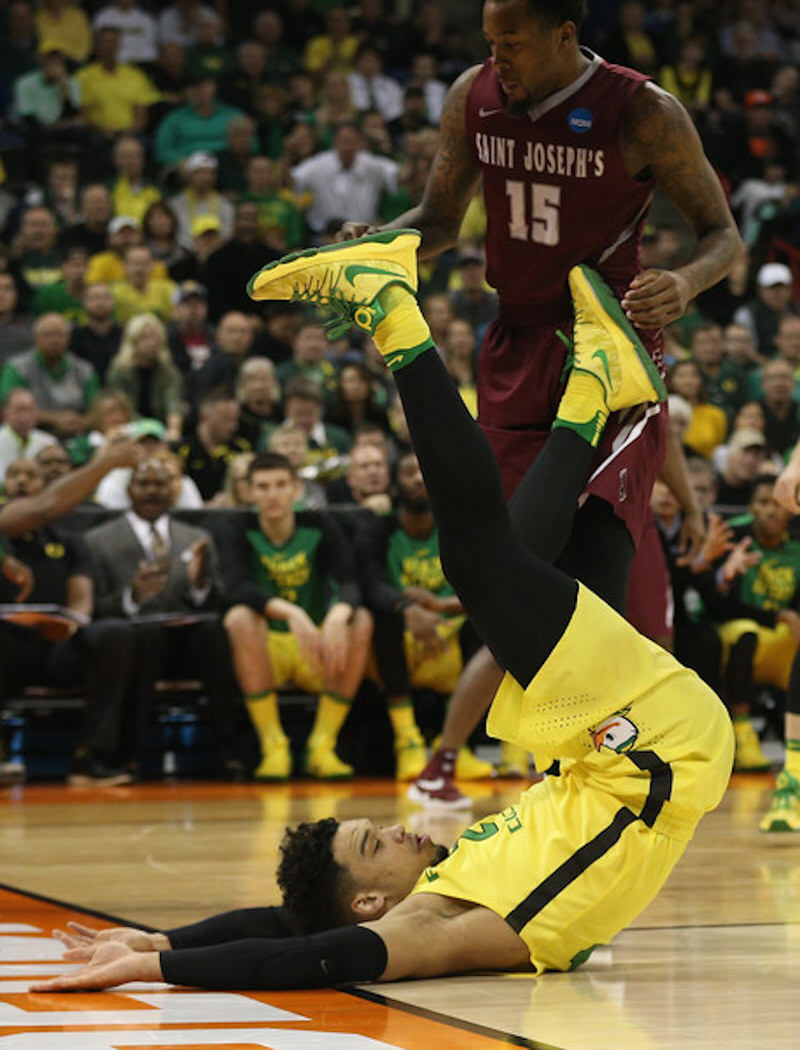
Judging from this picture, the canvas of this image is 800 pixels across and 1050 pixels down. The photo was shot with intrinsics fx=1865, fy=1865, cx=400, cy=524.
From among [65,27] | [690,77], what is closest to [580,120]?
[65,27]

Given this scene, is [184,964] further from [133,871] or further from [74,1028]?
[133,871]

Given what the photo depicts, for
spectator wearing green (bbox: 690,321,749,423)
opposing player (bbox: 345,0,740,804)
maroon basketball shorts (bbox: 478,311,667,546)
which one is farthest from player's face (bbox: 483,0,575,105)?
spectator wearing green (bbox: 690,321,749,423)

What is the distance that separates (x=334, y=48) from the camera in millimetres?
16375

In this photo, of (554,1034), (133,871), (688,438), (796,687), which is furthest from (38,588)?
(554,1034)

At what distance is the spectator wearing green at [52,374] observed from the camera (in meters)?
11.2

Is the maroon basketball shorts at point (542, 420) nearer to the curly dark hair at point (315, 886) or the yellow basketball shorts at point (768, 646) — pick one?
the curly dark hair at point (315, 886)

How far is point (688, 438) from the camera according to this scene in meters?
12.1

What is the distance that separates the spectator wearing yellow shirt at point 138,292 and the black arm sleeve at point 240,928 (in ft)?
29.1

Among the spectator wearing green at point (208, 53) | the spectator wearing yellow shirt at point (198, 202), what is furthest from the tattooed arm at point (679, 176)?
the spectator wearing green at point (208, 53)

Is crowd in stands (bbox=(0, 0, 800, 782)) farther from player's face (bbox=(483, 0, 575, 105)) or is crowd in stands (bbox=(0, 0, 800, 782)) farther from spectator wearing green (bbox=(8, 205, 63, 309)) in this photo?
player's face (bbox=(483, 0, 575, 105))

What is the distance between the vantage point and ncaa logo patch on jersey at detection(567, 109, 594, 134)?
420cm

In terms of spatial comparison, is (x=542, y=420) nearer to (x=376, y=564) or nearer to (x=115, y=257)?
(x=376, y=564)

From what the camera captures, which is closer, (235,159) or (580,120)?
(580,120)

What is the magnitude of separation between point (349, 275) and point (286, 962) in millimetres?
1399
